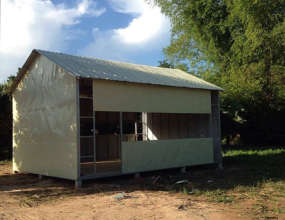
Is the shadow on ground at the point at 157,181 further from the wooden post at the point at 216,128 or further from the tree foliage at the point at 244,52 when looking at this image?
the tree foliage at the point at 244,52

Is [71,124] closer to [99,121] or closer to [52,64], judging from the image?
[52,64]

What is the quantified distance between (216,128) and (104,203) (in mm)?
8346

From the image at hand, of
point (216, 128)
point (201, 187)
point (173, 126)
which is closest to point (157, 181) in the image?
point (201, 187)

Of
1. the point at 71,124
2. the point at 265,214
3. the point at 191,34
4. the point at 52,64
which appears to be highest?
the point at 191,34

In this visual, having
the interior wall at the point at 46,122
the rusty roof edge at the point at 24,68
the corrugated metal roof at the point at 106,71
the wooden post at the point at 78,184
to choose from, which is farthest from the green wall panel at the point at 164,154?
the rusty roof edge at the point at 24,68

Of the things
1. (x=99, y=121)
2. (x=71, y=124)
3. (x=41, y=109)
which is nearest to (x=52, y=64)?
(x=41, y=109)

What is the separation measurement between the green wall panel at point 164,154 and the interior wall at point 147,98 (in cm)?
127

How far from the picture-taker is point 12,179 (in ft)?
42.0

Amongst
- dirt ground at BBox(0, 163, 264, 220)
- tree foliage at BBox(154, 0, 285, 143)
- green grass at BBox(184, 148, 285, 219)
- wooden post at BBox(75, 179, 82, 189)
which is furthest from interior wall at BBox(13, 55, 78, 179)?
tree foliage at BBox(154, 0, 285, 143)

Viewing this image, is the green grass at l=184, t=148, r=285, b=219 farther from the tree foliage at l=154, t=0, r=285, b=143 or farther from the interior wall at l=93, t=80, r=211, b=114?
the tree foliage at l=154, t=0, r=285, b=143

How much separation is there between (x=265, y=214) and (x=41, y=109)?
8.55 m

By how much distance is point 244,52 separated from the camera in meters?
18.2

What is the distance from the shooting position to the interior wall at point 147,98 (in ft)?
36.2

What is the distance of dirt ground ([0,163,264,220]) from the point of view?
6879mm
